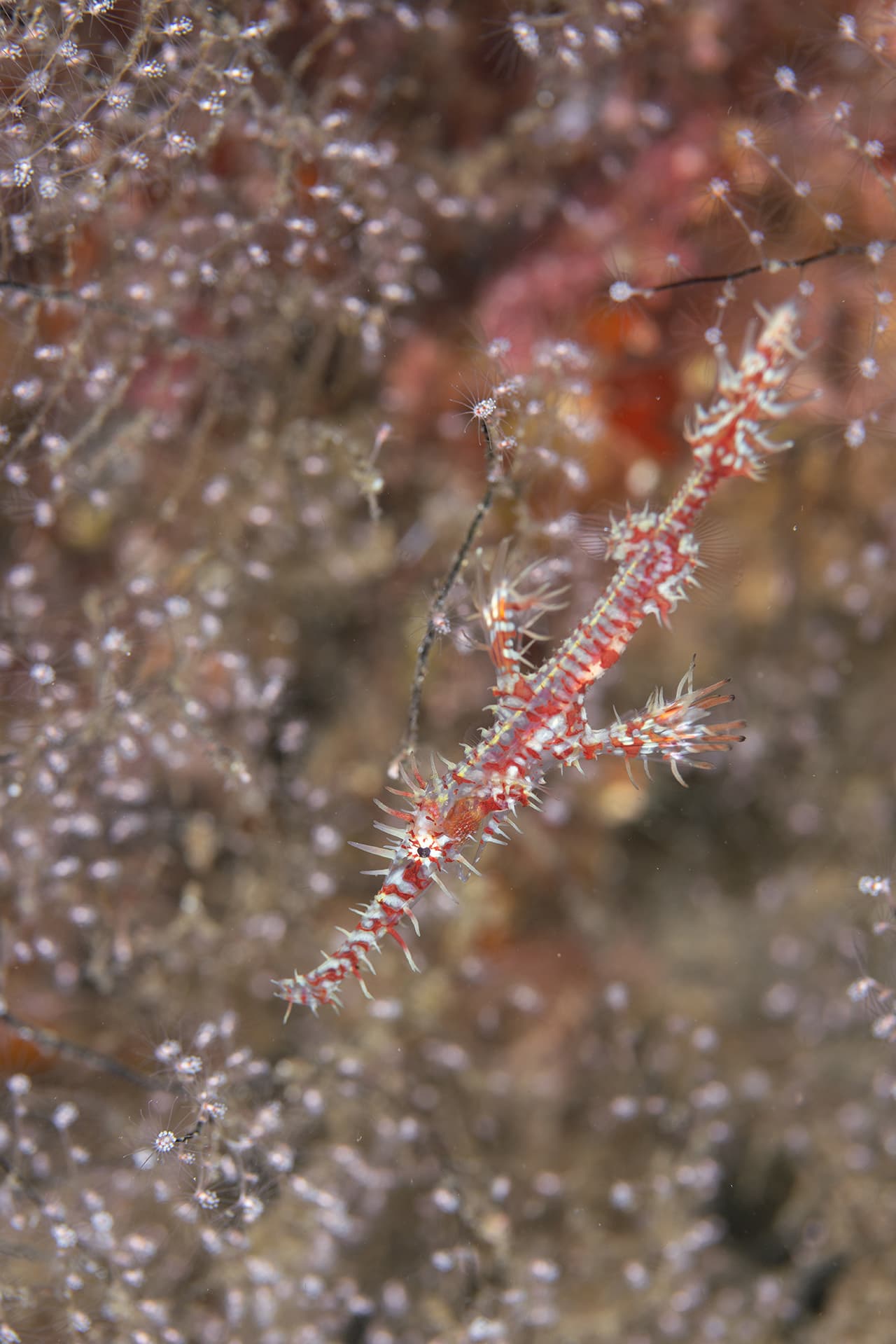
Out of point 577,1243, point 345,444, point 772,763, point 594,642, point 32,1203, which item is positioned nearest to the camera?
point 594,642

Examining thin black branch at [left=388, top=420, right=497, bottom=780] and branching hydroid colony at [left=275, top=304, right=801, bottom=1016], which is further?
thin black branch at [left=388, top=420, right=497, bottom=780]

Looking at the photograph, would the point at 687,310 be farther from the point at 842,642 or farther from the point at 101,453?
the point at 101,453

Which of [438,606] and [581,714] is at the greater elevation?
[438,606]

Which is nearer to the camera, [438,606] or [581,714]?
[581,714]

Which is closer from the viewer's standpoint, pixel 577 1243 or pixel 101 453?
pixel 101 453

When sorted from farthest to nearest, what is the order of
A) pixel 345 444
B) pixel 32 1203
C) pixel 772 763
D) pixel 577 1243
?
pixel 772 763
pixel 577 1243
pixel 345 444
pixel 32 1203

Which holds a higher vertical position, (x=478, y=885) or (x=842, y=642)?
(x=842, y=642)

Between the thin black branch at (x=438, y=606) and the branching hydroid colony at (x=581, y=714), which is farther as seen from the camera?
the thin black branch at (x=438, y=606)

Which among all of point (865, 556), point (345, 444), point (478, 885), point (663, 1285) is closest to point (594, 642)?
point (345, 444)
